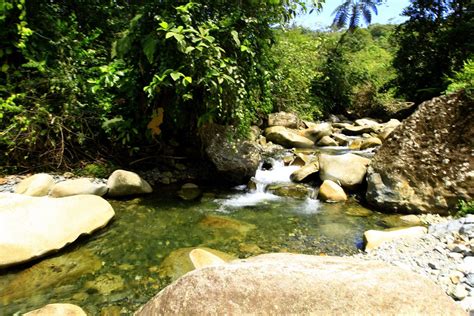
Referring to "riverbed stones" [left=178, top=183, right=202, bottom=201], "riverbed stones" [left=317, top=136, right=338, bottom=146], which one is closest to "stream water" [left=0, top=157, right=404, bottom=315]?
"riverbed stones" [left=178, top=183, right=202, bottom=201]

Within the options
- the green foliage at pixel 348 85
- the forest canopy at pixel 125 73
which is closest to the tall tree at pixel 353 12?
the green foliage at pixel 348 85

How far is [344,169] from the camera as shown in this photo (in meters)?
6.11

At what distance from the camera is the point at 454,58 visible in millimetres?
14047

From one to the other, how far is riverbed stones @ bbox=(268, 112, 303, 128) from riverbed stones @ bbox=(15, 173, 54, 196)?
743 cm

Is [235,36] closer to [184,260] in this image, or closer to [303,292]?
[184,260]

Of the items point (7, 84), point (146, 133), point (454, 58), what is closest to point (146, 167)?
point (146, 133)

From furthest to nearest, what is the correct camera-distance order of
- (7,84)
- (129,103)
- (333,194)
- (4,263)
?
(129,103), (333,194), (7,84), (4,263)

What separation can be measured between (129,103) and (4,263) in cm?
359

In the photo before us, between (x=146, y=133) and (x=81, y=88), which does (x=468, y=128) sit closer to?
(x=146, y=133)

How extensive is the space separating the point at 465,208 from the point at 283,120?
7.38 metres

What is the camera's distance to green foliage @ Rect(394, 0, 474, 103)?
1352cm

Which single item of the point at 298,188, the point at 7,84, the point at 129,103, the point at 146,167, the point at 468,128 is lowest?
the point at 298,188

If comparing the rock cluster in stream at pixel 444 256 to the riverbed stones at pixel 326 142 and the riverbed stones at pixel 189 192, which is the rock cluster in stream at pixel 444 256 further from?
the riverbed stones at pixel 326 142

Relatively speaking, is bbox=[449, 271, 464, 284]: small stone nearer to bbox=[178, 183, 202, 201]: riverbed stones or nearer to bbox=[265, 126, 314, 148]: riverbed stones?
bbox=[178, 183, 202, 201]: riverbed stones
